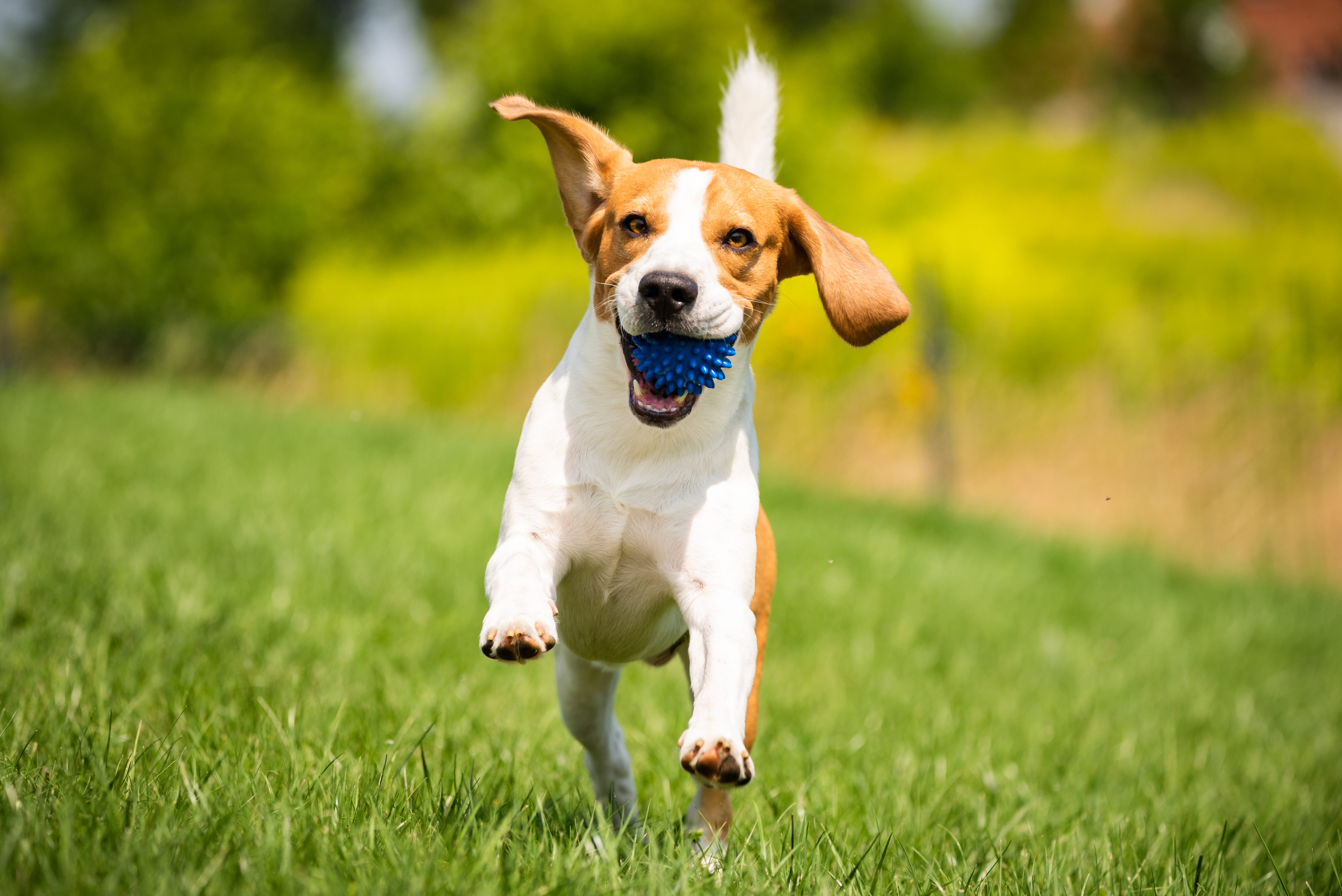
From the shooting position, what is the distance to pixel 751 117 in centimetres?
291

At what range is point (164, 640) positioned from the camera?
3639 mm

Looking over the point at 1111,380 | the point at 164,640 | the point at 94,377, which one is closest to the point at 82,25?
the point at 94,377

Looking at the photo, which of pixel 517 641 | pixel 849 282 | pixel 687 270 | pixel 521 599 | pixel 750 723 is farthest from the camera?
pixel 750 723

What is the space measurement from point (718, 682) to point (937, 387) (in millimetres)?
7908

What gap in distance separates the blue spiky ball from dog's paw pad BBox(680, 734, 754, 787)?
0.73 m

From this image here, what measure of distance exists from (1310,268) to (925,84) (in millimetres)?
16359

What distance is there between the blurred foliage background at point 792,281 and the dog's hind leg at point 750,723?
4.87ft

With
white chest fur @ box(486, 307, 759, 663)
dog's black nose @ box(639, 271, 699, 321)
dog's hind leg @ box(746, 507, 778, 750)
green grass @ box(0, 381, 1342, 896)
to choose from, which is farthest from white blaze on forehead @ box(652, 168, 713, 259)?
green grass @ box(0, 381, 1342, 896)

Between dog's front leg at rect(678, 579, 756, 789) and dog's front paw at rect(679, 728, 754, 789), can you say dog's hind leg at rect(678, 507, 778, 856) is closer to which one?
dog's front leg at rect(678, 579, 756, 789)

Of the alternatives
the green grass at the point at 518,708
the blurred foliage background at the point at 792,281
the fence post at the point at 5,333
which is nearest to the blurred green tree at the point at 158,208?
the blurred foliage background at the point at 792,281

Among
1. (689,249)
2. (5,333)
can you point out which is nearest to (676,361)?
(689,249)

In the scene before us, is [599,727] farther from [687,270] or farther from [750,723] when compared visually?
[687,270]

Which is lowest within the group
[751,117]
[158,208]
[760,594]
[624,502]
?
[760,594]

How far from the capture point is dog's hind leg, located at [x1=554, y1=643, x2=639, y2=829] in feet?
9.25
